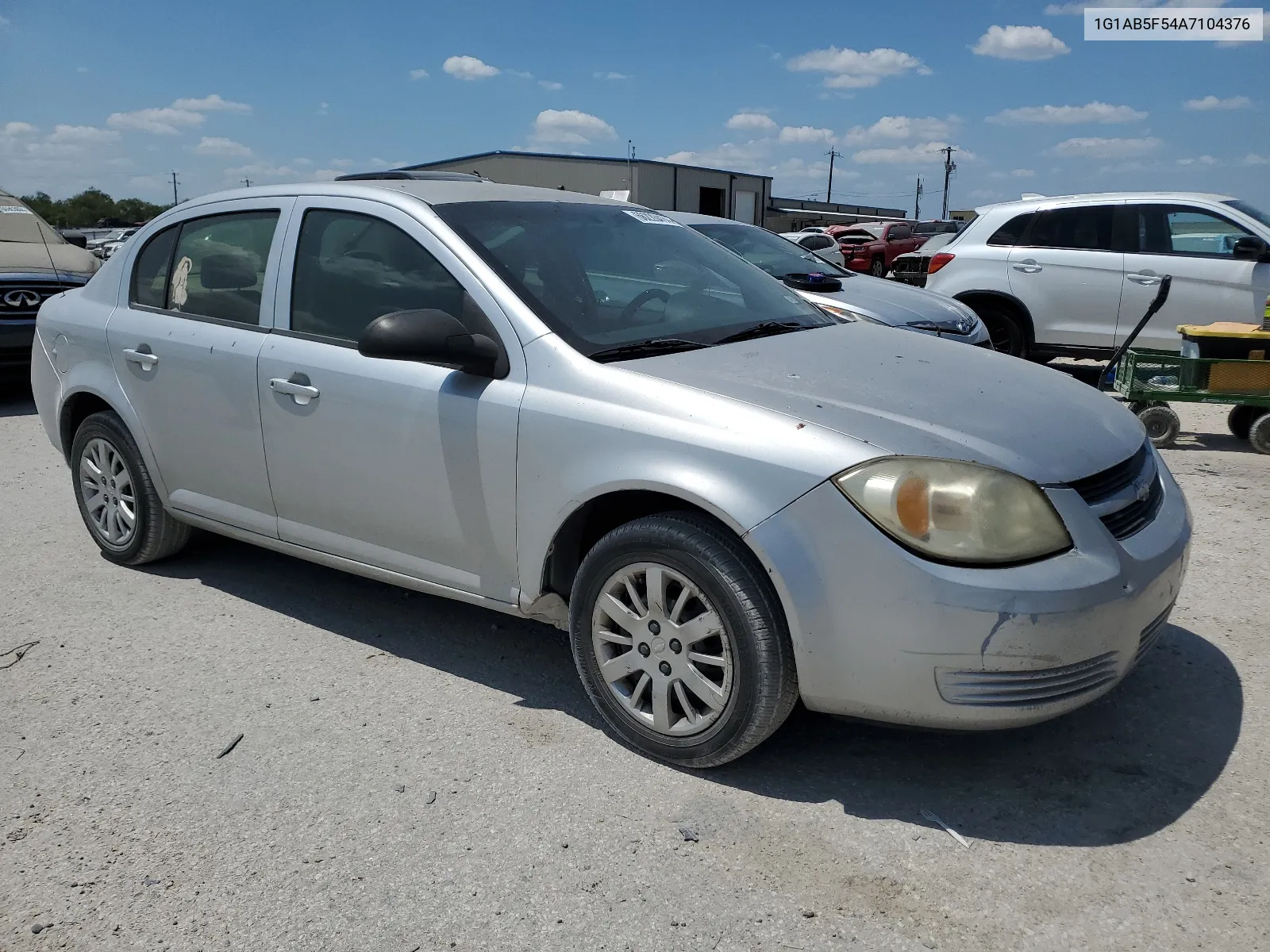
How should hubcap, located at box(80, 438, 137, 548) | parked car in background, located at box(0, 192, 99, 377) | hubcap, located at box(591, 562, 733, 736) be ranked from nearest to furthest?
1. hubcap, located at box(591, 562, 733, 736)
2. hubcap, located at box(80, 438, 137, 548)
3. parked car in background, located at box(0, 192, 99, 377)

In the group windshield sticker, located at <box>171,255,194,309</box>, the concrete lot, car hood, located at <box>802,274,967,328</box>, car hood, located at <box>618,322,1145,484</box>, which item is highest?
windshield sticker, located at <box>171,255,194,309</box>

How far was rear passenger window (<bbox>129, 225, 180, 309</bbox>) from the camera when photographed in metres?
4.53

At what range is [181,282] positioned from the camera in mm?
4434

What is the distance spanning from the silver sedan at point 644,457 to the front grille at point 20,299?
5751 millimetres

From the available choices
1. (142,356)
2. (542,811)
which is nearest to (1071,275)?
(142,356)

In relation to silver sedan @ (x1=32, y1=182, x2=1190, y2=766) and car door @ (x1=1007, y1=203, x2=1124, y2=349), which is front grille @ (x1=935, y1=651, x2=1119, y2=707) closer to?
silver sedan @ (x1=32, y1=182, x2=1190, y2=766)

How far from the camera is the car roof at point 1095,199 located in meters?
8.89

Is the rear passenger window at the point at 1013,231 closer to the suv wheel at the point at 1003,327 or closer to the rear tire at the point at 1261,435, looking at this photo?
the suv wheel at the point at 1003,327

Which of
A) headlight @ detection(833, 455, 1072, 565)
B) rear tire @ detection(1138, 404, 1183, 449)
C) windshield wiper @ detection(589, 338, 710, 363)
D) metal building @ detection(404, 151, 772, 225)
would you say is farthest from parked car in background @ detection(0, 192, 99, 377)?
metal building @ detection(404, 151, 772, 225)

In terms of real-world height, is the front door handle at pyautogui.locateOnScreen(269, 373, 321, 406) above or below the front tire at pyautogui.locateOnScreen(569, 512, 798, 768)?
above

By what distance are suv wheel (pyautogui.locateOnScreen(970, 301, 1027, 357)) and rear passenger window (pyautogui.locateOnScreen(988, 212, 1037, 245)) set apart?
22.3 inches

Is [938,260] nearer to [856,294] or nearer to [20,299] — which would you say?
[856,294]

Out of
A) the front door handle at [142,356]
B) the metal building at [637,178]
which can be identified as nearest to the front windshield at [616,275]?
the front door handle at [142,356]

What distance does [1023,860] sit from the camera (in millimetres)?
2621
